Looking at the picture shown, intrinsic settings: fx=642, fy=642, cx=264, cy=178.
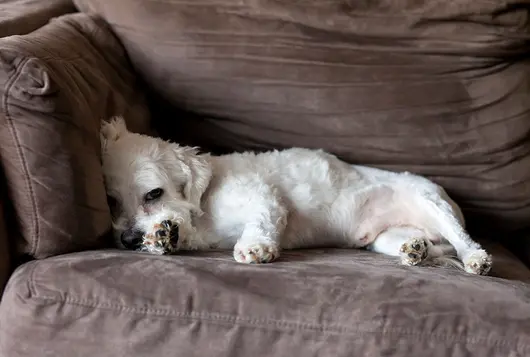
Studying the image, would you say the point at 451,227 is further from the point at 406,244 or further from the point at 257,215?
the point at 257,215

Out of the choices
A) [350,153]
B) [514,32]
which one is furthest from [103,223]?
[514,32]

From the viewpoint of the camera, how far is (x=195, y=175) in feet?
7.18

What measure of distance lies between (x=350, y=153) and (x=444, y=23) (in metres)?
0.60

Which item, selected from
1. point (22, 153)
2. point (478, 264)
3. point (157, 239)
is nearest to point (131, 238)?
point (157, 239)

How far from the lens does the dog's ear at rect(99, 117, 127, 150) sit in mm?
2062

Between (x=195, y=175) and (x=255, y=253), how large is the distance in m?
0.45

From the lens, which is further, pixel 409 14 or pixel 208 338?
pixel 409 14

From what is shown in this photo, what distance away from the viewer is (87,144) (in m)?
1.83

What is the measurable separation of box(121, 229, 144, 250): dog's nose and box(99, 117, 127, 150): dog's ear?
0.29m

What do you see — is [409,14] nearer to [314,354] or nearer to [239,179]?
[239,179]

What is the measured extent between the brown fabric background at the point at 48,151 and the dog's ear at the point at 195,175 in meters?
0.34

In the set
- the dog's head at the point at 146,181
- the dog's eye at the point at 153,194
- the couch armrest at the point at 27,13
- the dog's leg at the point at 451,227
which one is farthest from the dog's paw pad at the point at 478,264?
the couch armrest at the point at 27,13

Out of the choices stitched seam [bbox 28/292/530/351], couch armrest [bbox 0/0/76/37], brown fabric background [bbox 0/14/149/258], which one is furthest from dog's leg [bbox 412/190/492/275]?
couch armrest [bbox 0/0/76/37]

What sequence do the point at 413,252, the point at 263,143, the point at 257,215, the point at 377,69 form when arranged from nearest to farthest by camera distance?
the point at 413,252
the point at 257,215
the point at 377,69
the point at 263,143
